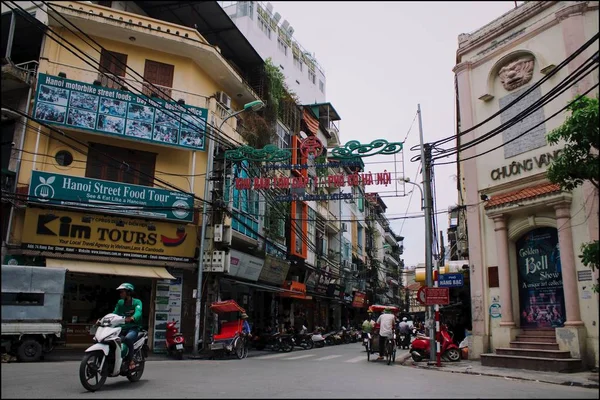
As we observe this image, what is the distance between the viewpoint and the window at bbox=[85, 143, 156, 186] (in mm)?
18641

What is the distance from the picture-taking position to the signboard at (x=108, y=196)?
661 inches

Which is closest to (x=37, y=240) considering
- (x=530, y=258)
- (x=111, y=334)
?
(x=111, y=334)

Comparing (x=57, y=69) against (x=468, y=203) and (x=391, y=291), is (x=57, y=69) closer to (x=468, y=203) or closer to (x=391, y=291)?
(x=468, y=203)

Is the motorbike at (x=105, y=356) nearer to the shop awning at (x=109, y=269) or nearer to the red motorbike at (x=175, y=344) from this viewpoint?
the red motorbike at (x=175, y=344)

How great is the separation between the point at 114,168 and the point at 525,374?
50.8 feet

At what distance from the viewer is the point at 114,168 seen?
19.0 m

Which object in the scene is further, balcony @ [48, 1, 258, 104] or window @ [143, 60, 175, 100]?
window @ [143, 60, 175, 100]

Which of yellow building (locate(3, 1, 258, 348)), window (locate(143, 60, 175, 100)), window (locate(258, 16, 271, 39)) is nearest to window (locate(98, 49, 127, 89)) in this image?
yellow building (locate(3, 1, 258, 348))

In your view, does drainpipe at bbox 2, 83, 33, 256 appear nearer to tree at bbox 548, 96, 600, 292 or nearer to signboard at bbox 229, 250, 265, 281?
signboard at bbox 229, 250, 265, 281

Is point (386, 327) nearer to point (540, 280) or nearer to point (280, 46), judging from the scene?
point (540, 280)

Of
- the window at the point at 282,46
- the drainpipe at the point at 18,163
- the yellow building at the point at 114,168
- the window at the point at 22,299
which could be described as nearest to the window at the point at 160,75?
the yellow building at the point at 114,168

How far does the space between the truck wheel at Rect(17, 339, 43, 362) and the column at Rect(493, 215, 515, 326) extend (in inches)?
522

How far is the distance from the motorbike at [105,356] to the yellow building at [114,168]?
357 inches

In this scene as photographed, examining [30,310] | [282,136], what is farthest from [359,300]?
[30,310]
